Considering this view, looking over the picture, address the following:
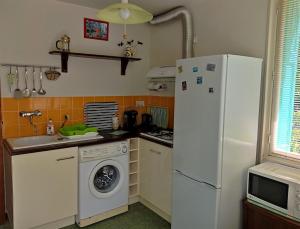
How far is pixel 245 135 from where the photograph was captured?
Answer: 80.9 inches

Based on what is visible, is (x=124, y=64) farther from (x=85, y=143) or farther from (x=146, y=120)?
(x=85, y=143)

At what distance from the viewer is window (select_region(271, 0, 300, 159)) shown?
78.1 inches

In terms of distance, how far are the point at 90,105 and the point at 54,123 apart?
1.57 feet

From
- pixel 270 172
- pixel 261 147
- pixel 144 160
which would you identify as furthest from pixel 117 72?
pixel 270 172

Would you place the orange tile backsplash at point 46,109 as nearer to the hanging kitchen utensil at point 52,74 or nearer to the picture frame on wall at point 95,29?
the hanging kitchen utensil at point 52,74

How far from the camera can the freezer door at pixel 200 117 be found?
1.87 m

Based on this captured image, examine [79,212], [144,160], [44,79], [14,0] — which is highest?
[14,0]

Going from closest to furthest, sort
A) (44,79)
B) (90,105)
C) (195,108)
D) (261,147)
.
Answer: (195,108) → (261,147) → (44,79) → (90,105)

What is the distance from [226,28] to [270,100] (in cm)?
83

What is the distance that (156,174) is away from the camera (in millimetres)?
2705

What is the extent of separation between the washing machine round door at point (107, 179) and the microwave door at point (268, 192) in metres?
1.38

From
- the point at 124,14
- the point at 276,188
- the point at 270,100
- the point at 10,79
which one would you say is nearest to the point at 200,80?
the point at 270,100

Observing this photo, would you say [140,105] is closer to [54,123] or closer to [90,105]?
[90,105]

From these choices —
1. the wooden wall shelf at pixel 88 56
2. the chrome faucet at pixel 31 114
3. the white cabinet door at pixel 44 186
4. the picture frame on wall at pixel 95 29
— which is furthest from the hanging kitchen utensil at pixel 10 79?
the picture frame on wall at pixel 95 29
